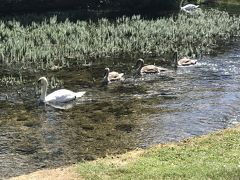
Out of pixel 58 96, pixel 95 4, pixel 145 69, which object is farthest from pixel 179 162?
pixel 95 4

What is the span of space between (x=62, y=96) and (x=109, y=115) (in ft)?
7.93

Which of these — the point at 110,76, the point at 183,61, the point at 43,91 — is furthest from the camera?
the point at 183,61

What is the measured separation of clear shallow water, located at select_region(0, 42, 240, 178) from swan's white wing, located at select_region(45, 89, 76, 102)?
15.5 inches

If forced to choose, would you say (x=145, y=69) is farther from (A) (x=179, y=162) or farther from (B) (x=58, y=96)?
(A) (x=179, y=162)

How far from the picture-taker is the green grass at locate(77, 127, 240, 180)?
12562 millimetres

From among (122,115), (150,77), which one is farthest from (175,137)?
(150,77)

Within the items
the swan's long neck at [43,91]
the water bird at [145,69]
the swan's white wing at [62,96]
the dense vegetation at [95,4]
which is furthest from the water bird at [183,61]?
the dense vegetation at [95,4]

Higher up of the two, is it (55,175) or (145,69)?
(145,69)

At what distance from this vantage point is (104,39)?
31.6 meters

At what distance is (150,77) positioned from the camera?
25656 millimetres

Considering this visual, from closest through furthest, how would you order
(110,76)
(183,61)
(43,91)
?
(43,91)
(110,76)
(183,61)

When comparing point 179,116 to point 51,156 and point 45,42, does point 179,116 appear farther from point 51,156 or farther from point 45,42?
point 45,42

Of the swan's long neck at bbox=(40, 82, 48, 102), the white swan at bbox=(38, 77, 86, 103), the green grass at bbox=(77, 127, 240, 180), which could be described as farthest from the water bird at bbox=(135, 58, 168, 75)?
the green grass at bbox=(77, 127, 240, 180)

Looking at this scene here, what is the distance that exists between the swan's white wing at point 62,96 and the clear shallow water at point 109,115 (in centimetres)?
39
